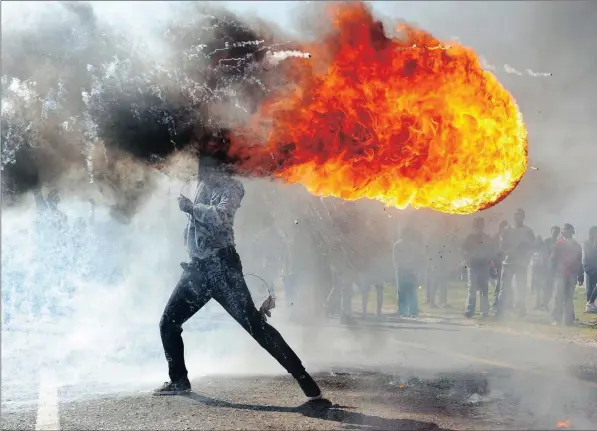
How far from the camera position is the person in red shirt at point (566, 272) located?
9.19m

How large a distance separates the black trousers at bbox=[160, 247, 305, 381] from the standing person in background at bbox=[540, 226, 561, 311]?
602 centimetres

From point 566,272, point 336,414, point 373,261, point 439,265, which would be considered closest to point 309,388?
point 336,414

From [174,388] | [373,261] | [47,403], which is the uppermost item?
[373,261]

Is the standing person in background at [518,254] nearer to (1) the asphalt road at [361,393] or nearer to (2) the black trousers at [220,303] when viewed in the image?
(1) the asphalt road at [361,393]

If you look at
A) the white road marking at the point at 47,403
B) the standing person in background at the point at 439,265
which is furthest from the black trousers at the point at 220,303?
the standing person in background at the point at 439,265

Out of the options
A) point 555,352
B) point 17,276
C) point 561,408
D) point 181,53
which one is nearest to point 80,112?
point 181,53

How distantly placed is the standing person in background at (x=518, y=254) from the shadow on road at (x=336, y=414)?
6.08 m

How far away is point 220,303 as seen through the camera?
5172 millimetres

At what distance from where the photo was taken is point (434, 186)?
571 cm

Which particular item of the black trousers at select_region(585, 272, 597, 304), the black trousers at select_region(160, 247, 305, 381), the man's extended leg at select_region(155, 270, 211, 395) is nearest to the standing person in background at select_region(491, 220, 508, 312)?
the black trousers at select_region(585, 272, 597, 304)

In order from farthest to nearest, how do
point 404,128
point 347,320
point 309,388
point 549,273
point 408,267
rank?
point 408,267, point 347,320, point 549,273, point 404,128, point 309,388

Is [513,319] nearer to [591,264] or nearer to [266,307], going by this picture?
[591,264]

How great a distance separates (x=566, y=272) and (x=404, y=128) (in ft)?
16.4

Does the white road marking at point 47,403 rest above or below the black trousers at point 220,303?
below
